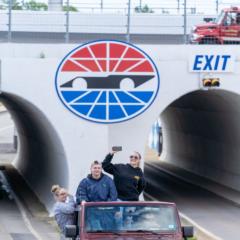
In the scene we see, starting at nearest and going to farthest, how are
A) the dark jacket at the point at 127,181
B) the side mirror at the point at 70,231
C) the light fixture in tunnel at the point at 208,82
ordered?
the side mirror at the point at 70,231 < the dark jacket at the point at 127,181 < the light fixture in tunnel at the point at 208,82

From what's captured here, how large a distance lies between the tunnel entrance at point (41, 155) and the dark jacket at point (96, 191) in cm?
972

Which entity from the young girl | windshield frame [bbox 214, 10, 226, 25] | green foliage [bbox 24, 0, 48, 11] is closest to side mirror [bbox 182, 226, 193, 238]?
the young girl

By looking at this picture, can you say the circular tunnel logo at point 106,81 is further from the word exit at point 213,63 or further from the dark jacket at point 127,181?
the dark jacket at point 127,181

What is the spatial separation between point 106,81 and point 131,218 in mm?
11353

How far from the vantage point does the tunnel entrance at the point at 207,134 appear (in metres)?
29.8

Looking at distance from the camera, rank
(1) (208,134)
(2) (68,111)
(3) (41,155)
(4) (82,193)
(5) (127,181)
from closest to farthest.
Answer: (4) (82,193)
(5) (127,181)
(2) (68,111)
(3) (41,155)
(1) (208,134)

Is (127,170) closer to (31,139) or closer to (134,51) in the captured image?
(134,51)

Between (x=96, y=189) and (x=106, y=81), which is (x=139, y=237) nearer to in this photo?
(x=96, y=189)

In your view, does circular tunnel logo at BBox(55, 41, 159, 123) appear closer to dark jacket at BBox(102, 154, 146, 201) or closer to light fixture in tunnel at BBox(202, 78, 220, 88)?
light fixture in tunnel at BBox(202, 78, 220, 88)

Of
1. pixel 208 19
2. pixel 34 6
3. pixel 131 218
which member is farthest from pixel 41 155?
pixel 131 218

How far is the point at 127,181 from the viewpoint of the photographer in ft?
54.6

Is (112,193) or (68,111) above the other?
(68,111)

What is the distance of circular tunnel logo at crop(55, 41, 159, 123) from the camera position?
972 inches

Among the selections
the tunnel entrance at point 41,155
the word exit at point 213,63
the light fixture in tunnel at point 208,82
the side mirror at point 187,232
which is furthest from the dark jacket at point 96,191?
the word exit at point 213,63
